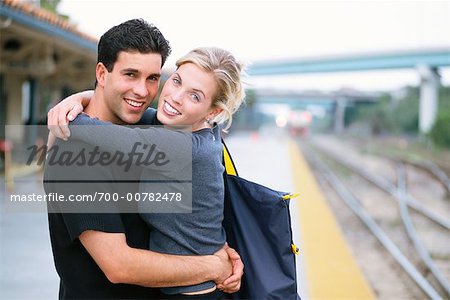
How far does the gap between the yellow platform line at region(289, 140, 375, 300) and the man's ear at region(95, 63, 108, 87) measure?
15.8 ft

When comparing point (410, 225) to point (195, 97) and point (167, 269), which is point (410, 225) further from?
point (167, 269)

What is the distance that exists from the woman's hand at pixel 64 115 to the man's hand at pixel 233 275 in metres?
0.65

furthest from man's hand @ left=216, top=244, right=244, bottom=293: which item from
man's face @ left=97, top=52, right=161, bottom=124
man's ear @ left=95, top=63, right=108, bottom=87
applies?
man's ear @ left=95, top=63, right=108, bottom=87

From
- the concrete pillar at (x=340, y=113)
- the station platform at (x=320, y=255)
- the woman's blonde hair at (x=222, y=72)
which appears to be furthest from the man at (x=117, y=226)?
the concrete pillar at (x=340, y=113)

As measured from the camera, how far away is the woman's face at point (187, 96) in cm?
206

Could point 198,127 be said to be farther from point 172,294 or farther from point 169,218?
Result: point 172,294

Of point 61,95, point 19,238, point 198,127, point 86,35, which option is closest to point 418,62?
point 61,95

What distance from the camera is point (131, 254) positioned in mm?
1833

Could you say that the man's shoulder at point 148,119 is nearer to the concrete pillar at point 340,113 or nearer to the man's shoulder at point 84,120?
the man's shoulder at point 84,120

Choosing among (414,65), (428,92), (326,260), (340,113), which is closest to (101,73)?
(326,260)

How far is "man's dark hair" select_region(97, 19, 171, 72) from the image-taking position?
1.97 metres

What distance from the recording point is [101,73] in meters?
2.07

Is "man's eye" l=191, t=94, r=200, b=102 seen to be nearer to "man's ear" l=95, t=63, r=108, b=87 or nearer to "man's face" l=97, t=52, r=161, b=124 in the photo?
"man's face" l=97, t=52, r=161, b=124

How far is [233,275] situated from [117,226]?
18.0 inches
